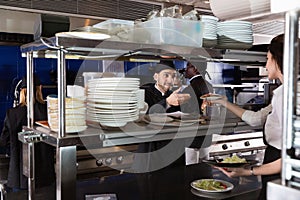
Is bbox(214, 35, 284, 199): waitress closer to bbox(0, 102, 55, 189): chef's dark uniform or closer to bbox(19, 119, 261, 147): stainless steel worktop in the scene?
bbox(19, 119, 261, 147): stainless steel worktop

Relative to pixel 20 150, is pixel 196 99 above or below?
above

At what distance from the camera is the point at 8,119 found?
10.8 ft

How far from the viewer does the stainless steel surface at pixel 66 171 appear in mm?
1337

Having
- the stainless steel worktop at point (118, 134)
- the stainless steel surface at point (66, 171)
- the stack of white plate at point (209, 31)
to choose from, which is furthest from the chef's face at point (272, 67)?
the stainless steel surface at point (66, 171)

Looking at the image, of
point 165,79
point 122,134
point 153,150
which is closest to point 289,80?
point 122,134

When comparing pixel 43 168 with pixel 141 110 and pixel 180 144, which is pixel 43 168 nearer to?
pixel 180 144

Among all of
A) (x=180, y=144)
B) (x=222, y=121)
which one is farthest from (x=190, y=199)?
(x=180, y=144)

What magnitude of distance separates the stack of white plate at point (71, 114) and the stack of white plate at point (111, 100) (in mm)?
66

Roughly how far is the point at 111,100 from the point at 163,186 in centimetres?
88

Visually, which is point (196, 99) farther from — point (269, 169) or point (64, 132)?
point (64, 132)

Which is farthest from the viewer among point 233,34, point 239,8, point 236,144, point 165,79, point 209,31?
point 236,144

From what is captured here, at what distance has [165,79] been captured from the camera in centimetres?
317

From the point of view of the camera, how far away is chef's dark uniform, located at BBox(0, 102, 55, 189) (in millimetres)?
3279

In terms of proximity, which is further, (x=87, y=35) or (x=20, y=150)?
(x=20, y=150)
